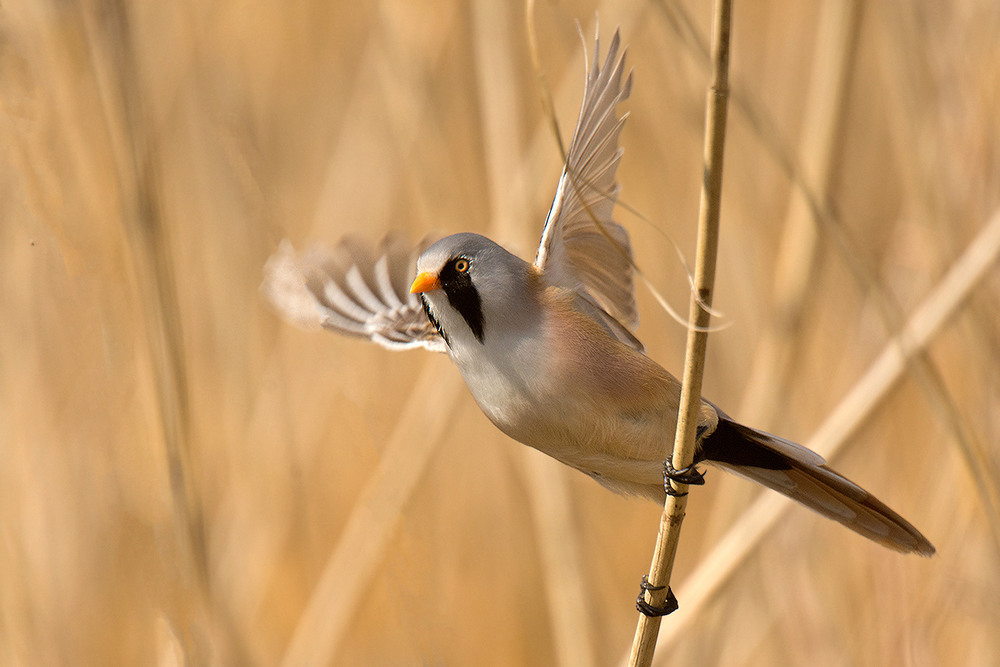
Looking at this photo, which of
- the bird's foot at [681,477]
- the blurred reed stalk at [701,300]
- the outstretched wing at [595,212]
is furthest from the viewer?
the outstretched wing at [595,212]

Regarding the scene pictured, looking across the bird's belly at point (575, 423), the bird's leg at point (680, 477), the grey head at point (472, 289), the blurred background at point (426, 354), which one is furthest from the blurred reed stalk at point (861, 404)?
the grey head at point (472, 289)

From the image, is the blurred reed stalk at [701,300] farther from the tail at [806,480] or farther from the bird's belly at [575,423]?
the tail at [806,480]

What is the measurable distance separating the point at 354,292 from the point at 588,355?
622 millimetres

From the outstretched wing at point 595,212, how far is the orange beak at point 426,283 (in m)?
0.18

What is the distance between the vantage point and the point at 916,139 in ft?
5.36

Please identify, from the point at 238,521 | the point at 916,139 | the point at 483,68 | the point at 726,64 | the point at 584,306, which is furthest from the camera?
the point at 238,521

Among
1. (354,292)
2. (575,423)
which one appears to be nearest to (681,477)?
(575,423)

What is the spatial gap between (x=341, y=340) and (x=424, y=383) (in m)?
0.40

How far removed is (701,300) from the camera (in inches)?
31.7

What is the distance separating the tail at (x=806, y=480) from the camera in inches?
51.1

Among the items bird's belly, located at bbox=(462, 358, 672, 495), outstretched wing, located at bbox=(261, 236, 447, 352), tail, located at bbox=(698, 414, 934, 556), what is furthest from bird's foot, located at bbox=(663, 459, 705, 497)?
outstretched wing, located at bbox=(261, 236, 447, 352)

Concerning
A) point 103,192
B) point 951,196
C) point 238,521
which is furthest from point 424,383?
point 951,196

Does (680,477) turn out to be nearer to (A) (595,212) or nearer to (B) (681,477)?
(B) (681,477)

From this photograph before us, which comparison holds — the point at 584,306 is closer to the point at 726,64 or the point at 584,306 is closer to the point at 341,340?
the point at 726,64
